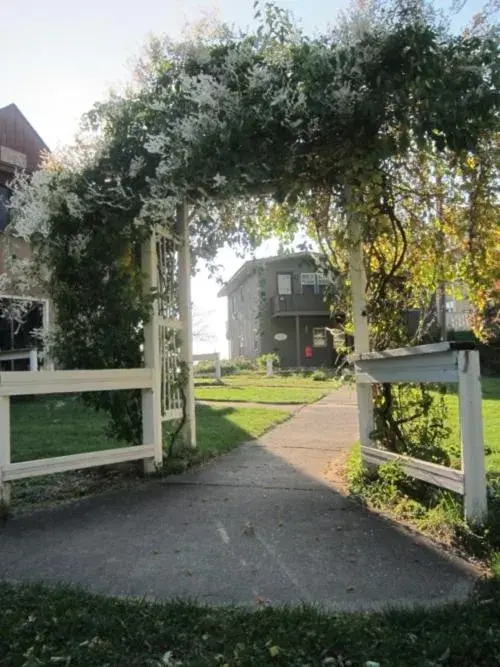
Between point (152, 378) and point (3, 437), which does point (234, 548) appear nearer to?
point (3, 437)

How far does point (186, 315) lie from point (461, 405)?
3410mm

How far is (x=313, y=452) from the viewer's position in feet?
22.2

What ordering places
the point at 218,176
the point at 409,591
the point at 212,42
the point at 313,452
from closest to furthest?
the point at 409,591 < the point at 218,176 < the point at 212,42 < the point at 313,452

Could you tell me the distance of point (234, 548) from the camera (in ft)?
11.8

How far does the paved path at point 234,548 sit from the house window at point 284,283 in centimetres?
2745

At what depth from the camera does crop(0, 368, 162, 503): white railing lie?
432 cm

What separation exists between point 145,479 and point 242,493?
1.02m

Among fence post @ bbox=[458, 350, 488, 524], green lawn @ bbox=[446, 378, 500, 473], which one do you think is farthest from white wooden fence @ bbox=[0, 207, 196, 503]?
fence post @ bbox=[458, 350, 488, 524]

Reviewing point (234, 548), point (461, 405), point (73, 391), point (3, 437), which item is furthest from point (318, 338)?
point (234, 548)

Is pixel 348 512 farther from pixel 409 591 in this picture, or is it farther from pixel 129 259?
pixel 129 259

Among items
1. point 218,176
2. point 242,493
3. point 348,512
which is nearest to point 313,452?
point 242,493

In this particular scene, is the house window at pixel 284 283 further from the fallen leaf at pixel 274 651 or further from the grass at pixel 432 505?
the fallen leaf at pixel 274 651

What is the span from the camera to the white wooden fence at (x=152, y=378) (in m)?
4.41

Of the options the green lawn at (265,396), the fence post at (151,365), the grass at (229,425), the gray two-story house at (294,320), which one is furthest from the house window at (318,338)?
the fence post at (151,365)
